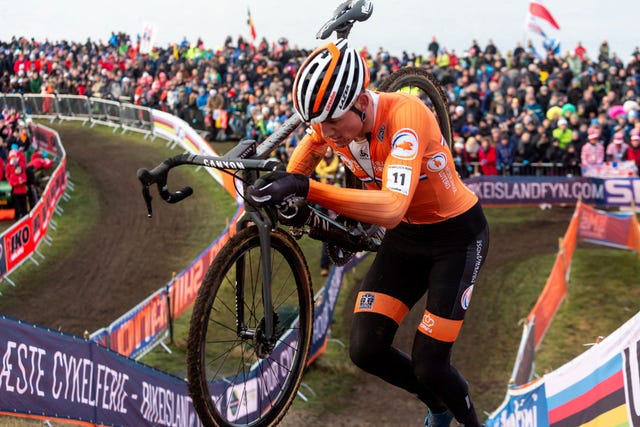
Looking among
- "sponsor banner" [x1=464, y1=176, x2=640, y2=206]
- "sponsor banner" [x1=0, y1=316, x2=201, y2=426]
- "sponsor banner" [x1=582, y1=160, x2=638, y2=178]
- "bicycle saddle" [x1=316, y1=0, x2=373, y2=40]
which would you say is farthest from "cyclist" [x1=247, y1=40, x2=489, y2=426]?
"sponsor banner" [x1=582, y1=160, x2=638, y2=178]

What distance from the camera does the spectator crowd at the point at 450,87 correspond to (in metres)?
22.1

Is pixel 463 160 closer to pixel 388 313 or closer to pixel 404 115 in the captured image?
pixel 388 313

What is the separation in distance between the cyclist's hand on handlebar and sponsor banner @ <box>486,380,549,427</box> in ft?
13.5

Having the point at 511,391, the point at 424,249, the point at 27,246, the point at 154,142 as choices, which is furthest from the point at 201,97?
the point at 424,249

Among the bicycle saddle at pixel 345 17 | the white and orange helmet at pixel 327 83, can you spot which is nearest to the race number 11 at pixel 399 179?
the white and orange helmet at pixel 327 83

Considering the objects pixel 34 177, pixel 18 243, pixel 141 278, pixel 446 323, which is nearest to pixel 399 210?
pixel 446 323

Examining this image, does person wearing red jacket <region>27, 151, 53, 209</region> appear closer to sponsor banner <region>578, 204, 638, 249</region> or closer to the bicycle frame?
sponsor banner <region>578, 204, 638, 249</region>

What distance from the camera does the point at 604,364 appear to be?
6.34 m

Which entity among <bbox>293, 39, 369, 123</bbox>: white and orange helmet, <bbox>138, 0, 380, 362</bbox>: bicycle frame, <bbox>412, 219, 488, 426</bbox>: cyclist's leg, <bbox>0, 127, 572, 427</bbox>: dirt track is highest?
<bbox>293, 39, 369, 123</bbox>: white and orange helmet

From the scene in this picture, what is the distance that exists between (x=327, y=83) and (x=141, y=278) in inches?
576

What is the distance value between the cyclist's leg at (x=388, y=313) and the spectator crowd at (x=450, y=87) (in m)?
10.3

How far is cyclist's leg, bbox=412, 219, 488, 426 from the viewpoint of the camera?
595 centimetres

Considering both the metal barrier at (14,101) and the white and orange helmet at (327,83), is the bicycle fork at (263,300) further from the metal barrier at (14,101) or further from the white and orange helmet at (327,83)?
the metal barrier at (14,101)

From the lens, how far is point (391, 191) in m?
5.25
